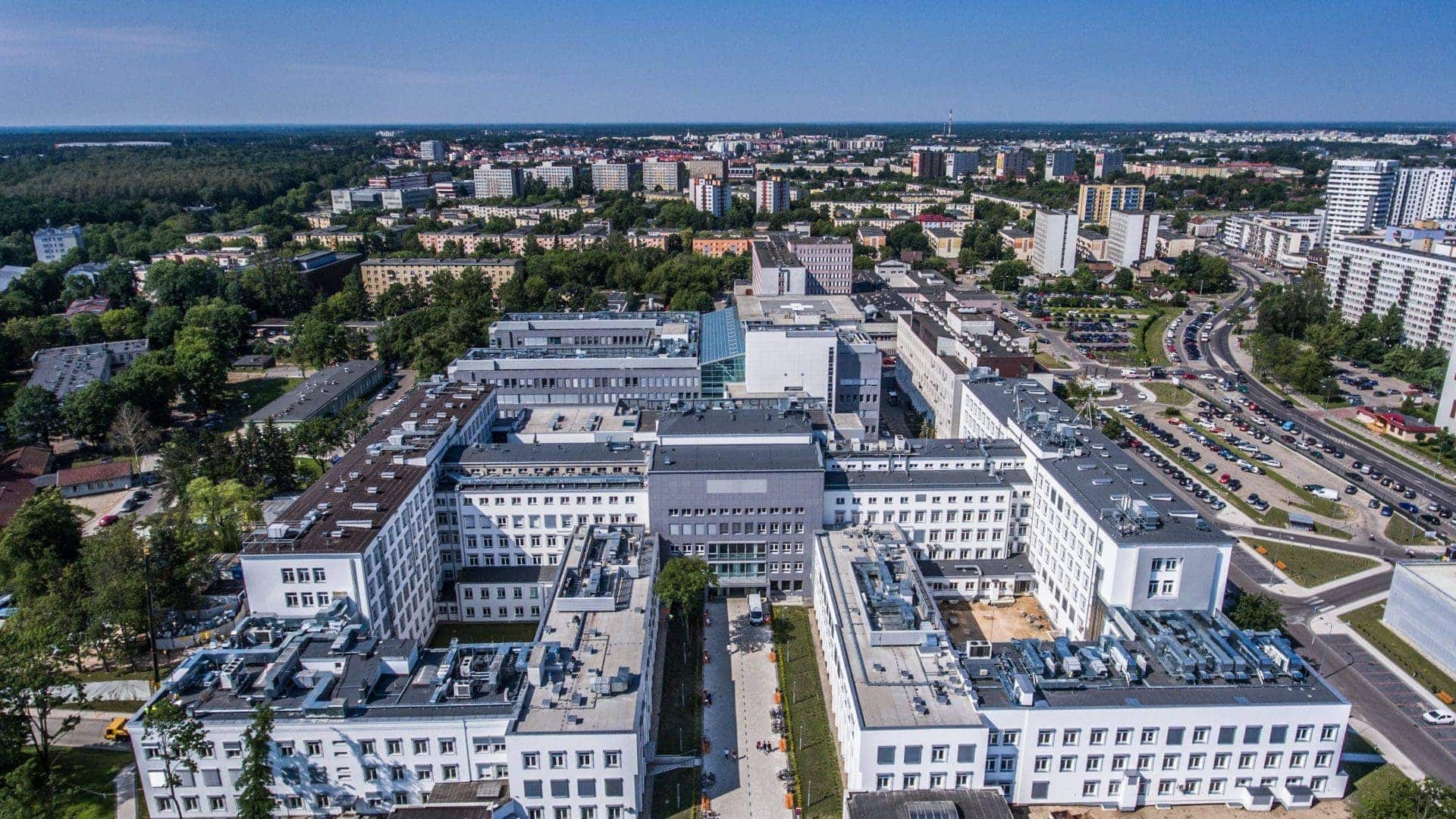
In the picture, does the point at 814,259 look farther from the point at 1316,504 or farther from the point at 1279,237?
the point at 1279,237

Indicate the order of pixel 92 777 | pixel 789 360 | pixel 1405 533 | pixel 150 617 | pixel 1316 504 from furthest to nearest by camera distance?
pixel 789 360, pixel 1316 504, pixel 1405 533, pixel 150 617, pixel 92 777

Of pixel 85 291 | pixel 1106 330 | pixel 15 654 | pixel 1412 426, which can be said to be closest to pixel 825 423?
pixel 15 654

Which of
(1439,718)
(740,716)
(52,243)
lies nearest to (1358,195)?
(1439,718)

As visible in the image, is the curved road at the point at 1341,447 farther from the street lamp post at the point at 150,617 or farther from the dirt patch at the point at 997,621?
the street lamp post at the point at 150,617

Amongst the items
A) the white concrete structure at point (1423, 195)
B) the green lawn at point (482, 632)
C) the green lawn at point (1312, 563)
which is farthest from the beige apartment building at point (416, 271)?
the white concrete structure at point (1423, 195)

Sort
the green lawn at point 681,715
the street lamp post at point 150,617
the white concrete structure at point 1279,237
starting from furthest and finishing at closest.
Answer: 1. the white concrete structure at point 1279,237
2. the street lamp post at point 150,617
3. the green lawn at point 681,715

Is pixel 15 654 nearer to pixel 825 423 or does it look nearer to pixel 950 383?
pixel 825 423

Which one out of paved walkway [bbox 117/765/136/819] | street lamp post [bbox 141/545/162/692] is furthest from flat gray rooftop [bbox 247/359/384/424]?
paved walkway [bbox 117/765/136/819]
